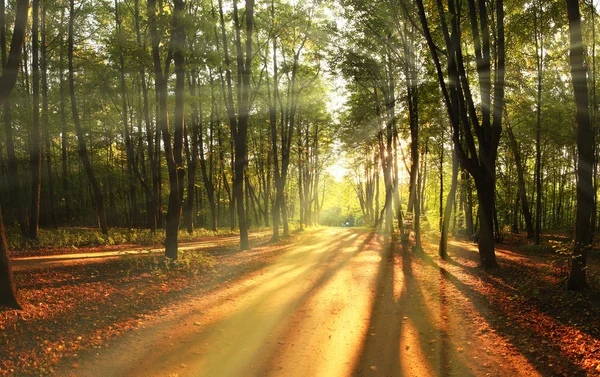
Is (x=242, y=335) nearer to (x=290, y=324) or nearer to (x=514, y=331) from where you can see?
(x=290, y=324)

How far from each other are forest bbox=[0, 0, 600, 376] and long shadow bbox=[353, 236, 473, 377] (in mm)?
133

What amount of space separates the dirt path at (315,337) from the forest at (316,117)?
193mm

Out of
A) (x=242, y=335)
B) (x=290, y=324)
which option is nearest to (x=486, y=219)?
(x=290, y=324)

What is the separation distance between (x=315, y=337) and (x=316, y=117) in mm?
26595

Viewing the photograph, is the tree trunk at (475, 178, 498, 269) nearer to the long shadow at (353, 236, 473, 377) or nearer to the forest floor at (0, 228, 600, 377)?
the forest floor at (0, 228, 600, 377)

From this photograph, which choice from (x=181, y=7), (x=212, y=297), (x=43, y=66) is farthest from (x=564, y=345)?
(x=43, y=66)

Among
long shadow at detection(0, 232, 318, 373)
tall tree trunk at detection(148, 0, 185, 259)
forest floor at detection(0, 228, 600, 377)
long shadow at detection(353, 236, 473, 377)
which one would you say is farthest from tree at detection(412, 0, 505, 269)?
long shadow at detection(0, 232, 318, 373)

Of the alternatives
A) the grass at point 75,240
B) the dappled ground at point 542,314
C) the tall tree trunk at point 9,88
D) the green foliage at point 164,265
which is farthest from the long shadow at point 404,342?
the grass at point 75,240

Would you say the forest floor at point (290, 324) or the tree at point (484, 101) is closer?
the forest floor at point (290, 324)

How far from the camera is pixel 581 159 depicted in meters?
7.88

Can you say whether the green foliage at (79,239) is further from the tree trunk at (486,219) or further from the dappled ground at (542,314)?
the dappled ground at (542,314)

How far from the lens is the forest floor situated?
17.1ft

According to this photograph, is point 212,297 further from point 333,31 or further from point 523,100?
point 523,100

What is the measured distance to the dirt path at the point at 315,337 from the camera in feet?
17.1
